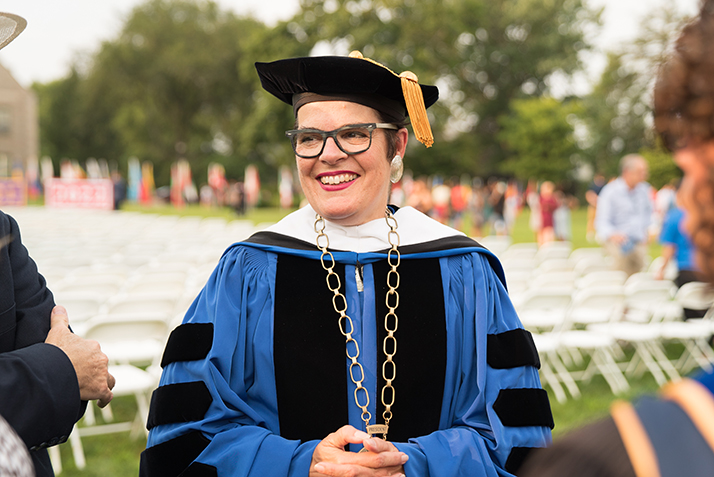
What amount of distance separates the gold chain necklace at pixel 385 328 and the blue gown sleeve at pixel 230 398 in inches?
7.1

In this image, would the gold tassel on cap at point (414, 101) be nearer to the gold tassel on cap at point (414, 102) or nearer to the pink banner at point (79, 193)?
the gold tassel on cap at point (414, 102)

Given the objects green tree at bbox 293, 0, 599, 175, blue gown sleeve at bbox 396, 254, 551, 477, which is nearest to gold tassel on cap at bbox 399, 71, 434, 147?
Answer: blue gown sleeve at bbox 396, 254, 551, 477

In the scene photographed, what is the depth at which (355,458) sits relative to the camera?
1583 mm

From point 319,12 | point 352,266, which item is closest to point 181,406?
point 352,266

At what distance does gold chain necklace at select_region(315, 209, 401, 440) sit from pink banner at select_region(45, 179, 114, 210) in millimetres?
23619

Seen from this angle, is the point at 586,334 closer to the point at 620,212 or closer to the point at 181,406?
the point at 620,212

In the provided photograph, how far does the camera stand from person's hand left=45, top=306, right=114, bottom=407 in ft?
4.74

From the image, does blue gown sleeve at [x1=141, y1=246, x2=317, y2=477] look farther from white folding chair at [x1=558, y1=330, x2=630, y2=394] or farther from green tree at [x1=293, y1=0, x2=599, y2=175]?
green tree at [x1=293, y1=0, x2=599, y2=175]

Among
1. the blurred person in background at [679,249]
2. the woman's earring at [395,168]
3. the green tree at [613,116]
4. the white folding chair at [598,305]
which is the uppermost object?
the green tree at [613,116]

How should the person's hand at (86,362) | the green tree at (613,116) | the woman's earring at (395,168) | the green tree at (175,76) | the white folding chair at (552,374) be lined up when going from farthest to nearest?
the green tree at (175,76)
the green tree at (613,116)
the white folding chair at (552,374)
the woman's earring at (395,168)
the person's hand at (86,362)

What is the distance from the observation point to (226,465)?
5.44 feet

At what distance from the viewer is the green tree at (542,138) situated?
1550 inches

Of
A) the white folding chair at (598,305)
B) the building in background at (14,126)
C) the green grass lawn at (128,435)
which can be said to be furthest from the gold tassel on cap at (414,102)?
the building in background at (14,126)

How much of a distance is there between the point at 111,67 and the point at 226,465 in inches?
1764
